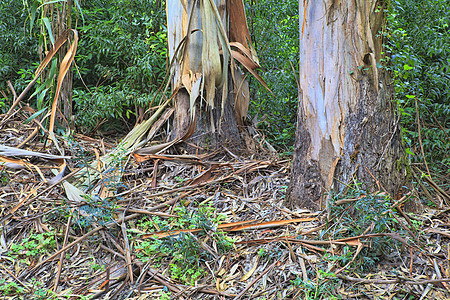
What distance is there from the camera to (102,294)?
7.76 feet

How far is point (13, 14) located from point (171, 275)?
4.42 metres

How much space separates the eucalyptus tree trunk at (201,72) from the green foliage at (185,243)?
42.1 inches

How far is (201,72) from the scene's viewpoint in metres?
3.66

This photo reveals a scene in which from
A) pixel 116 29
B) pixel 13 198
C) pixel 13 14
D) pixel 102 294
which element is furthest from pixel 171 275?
pixel 13 14

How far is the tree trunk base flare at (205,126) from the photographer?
3.69 m

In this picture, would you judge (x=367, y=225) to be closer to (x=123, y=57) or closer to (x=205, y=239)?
(x=205, y=239)

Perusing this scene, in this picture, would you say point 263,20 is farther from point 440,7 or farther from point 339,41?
point 339,41

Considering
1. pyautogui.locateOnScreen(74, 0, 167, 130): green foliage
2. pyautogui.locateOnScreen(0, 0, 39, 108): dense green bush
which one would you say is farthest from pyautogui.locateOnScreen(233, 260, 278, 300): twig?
pyautogui.locateOnScreen(0, 0, 39, 108): dense green bush

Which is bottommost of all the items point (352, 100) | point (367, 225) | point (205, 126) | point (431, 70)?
point (367, 225)

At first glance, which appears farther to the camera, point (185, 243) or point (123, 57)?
point (123, 57)

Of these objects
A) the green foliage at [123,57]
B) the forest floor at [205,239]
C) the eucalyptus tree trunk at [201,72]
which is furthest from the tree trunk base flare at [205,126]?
the green foliage at [123,57]

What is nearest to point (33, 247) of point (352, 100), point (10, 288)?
point (10, 288)

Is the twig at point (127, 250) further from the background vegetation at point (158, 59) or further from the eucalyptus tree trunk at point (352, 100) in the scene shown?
the background vegetation at point (158, 59)

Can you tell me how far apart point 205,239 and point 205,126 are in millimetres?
1374
